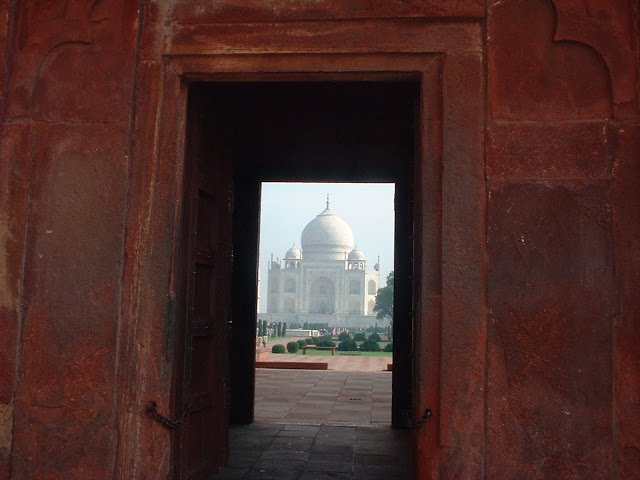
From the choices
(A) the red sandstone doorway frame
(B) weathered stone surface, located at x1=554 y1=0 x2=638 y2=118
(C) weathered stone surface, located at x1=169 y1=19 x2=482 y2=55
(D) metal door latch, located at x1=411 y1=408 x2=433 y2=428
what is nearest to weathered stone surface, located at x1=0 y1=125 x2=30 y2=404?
(A) the red sandstone doorway frame

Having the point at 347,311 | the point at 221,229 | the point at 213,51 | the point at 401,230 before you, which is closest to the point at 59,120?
the point at 213,51

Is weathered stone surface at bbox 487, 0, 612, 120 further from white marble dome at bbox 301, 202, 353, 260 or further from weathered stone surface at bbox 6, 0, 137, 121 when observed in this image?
white marble dome at bbox 301, 202, 353, 260

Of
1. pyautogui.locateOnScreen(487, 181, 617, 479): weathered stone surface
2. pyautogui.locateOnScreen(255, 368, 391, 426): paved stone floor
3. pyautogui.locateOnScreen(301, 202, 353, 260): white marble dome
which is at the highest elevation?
pyautogui.locateOnScreen(301, 202, 353, 260): white marble dome

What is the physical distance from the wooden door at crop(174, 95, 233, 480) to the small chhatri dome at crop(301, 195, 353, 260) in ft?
198

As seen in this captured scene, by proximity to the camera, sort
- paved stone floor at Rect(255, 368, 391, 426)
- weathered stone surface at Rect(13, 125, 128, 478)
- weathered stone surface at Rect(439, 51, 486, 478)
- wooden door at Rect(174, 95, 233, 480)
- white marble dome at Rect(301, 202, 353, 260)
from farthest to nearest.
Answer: white marble dome at Rect(301, 202, 353, 260) → paved stone floor at Rect(255, 368, 391, 426) → wooden door at Rect(174, 95, 233, 480) → weathered stone surface at Rect(13, 125, 128, 478) → weathered stone surface at Rect(439, 51, 486, 478)

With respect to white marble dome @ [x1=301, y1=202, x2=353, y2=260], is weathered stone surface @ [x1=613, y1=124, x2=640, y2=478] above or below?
below

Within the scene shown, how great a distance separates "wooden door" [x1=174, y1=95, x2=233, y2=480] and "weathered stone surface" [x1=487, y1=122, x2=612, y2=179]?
4.77 feet

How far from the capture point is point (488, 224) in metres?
3.15

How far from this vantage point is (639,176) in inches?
121

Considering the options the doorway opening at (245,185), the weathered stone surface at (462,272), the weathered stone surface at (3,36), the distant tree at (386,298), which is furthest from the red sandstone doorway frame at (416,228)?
the distant tree at (386,298)

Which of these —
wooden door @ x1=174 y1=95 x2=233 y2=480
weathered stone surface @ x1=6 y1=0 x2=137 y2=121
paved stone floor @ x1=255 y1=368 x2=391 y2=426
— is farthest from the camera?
paved stone floor @ x1=255 y1=368 x2=391 y2=426

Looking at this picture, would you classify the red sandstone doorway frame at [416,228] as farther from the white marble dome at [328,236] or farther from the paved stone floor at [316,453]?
the white marble dome at [328,236]

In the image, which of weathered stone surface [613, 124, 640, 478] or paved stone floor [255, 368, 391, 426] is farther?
paved stone floor [255, 368, 391, 426]

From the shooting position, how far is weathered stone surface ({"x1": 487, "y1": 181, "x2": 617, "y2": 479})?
118 inches
